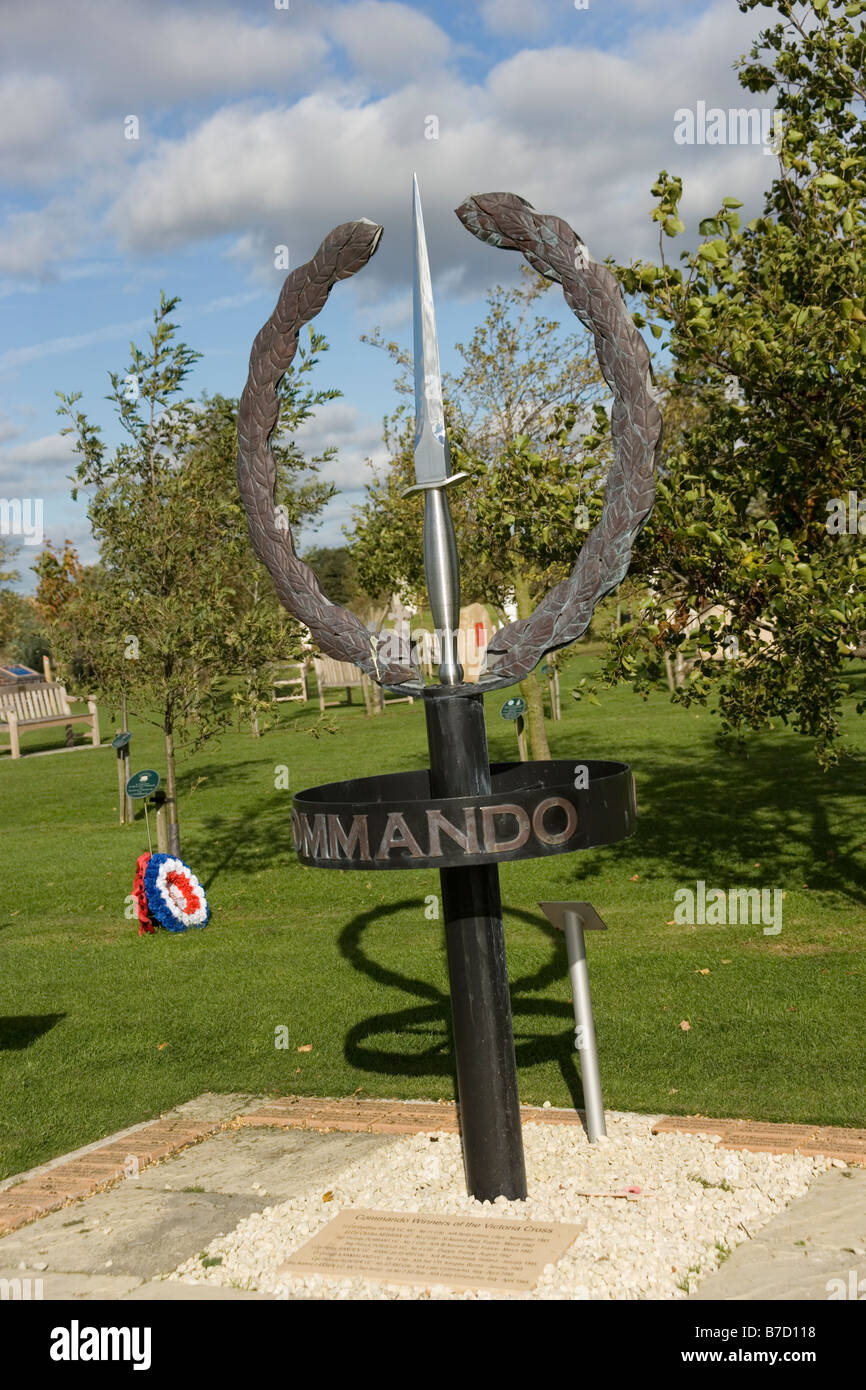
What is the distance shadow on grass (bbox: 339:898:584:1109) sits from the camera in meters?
7.78

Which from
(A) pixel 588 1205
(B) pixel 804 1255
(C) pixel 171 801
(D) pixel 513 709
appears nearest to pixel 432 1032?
(A) pixel 588 1205

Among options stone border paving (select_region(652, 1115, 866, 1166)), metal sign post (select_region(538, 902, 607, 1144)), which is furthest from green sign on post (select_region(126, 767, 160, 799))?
stone border paving (select_region(652, 1115, 866, 1166))

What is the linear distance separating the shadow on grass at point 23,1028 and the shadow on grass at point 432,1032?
90.3 inches

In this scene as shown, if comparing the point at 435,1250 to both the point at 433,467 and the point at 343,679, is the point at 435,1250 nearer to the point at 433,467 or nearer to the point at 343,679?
the point at 433,467

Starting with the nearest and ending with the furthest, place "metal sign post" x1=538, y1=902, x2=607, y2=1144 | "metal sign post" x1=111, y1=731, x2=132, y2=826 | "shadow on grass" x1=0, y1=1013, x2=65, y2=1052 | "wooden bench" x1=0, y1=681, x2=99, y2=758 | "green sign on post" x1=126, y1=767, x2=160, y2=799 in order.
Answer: "metal sign post" x1=538, y1=902, x2=607, y2=1144 → "shadow on grass" x1=0, y1=1013, x2=65, y2=1052 → "green sign on post" x1=126, y1=767, x2=160, y2=799 → "metal sign post" x1=111, y1=731, x2=132, y2=826 → "wooden bench" x1=0, y1=681, x2=99, y2=758

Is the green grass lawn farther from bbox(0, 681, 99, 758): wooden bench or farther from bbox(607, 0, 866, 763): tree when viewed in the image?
bbox(0, 681, 99, 758): wooden bench

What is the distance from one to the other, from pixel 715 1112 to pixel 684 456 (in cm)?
504

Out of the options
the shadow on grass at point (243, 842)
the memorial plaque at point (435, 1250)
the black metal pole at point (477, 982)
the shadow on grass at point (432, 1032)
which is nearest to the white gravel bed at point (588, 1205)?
the memorial plaque at point (435, 1250)

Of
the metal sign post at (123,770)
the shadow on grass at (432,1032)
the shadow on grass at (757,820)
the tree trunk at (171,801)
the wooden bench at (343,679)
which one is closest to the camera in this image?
the shadow on grass at (432,1032)

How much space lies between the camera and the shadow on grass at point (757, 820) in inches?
480

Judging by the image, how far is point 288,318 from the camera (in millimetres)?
6051

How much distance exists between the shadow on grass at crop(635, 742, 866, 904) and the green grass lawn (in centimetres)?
5

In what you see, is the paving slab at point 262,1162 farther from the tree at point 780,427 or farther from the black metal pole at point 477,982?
the tree at point 780,427

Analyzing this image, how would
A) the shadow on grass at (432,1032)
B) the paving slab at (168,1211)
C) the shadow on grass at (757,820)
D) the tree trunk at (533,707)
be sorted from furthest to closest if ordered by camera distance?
1. the tree trunk at (533,707)
2. the shadow on grass at (757,820)
3. the shadow on grass at (432,1032)
4. the paving slab at (168,1211)
